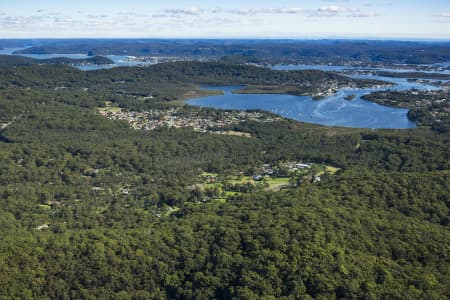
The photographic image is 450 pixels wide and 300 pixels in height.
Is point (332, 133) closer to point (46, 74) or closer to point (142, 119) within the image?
point (142, 119)

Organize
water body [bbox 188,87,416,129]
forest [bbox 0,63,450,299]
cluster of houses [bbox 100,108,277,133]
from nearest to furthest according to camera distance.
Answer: forest [bbox 0,63,450,299]
cluster of houses [bbox 100,108,277,133]
water body [bbox 188,87,416,129]

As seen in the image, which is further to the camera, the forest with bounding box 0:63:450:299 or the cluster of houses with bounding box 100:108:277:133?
the cluster of houses with bounding box 100:108:277:133

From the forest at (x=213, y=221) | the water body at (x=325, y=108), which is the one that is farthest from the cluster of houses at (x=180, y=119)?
the water body at (x=325, y=108)

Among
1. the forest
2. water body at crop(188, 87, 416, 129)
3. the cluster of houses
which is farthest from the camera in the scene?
water body at crop(188, 87, 416, 129)

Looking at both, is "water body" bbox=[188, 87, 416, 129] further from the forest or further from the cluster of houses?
the forest

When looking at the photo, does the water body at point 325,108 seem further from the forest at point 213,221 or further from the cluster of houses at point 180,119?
the forest at point 213,221

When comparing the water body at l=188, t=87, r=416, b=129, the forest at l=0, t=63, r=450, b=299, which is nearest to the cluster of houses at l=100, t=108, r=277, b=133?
the forest at l=0, t=63, r=450, b=299

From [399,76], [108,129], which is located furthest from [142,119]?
[399,76]
